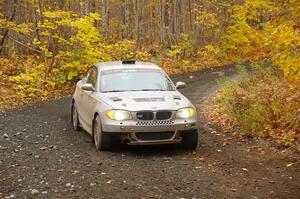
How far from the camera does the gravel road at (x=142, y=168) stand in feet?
22.4

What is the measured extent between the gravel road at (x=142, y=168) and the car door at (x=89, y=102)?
0.51 m

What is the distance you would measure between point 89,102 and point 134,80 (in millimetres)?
1108

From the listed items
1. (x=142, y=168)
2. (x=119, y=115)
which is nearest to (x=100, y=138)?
(x=119, y=115)

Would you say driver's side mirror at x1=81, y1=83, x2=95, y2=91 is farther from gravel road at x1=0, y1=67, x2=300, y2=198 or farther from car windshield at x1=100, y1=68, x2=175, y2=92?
gravel road at x1=0, y1=67, x2=300, y2=198

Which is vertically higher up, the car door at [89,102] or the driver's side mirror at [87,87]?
the driver's side mirror at [87,87]

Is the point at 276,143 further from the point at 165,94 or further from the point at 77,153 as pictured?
the point at 77,153

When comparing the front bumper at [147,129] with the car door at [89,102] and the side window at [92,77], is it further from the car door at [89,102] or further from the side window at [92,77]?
the side window at [92,77]

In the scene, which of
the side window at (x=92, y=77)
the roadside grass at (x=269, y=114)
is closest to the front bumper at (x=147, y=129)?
the side window at (x=92, y=77)

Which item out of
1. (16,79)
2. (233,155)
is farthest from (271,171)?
(16,79)

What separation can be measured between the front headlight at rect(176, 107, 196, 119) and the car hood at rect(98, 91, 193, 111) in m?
0.09

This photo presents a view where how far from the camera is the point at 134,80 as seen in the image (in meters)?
10.3

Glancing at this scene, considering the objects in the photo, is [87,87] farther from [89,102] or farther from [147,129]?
[147,129]

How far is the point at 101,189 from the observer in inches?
271

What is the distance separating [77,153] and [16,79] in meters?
10.3
